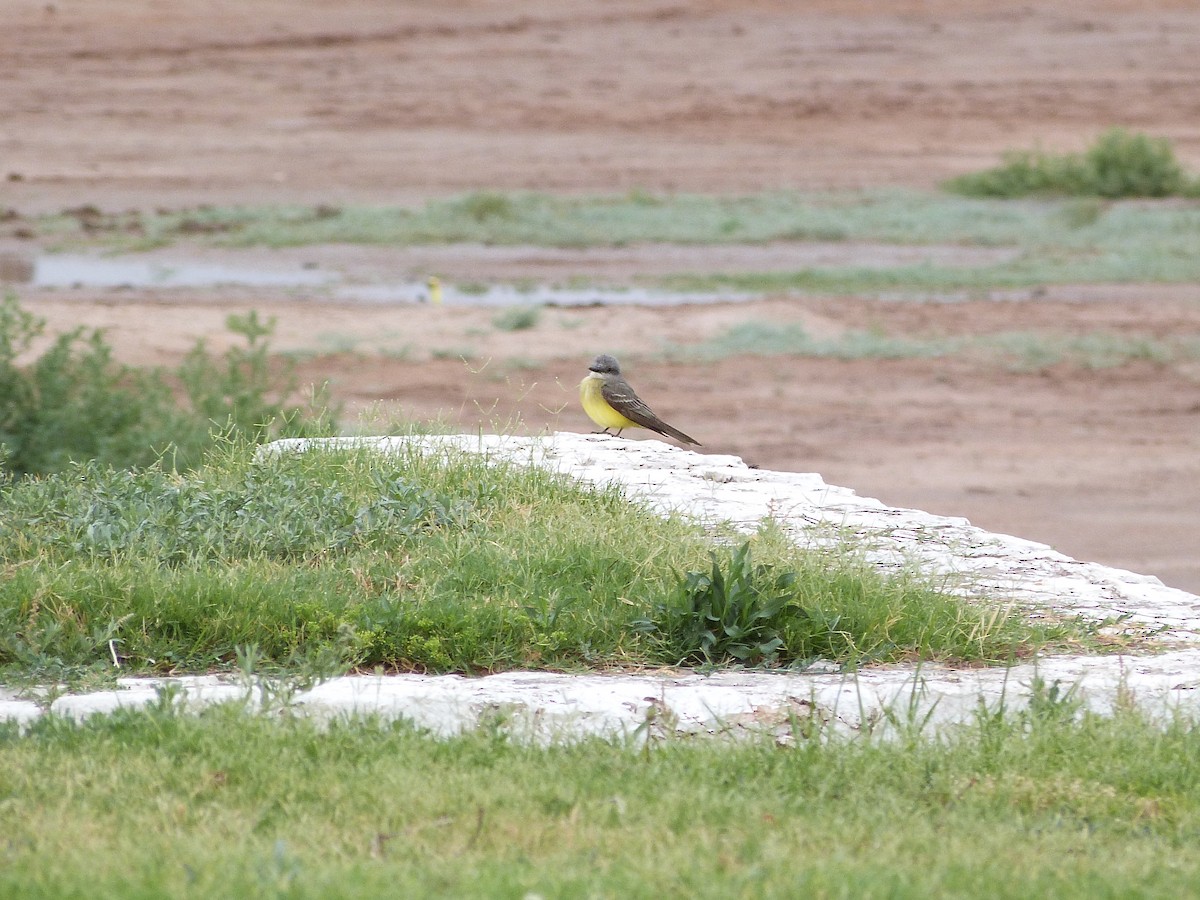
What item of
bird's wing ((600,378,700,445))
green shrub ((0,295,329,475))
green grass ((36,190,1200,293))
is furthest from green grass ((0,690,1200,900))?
green grass ((36,190,1200,293))

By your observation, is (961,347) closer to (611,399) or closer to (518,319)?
(518,319)

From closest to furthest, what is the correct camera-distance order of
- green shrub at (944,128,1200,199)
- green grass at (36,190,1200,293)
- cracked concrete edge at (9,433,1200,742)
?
cracked concrete edge at (9,433,1200,742) < green grass at (36,190,1200,293) < green shrub at (944,128,1200,199)

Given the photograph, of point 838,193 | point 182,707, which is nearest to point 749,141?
point 838,193

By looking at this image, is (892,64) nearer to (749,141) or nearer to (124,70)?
(749,141)

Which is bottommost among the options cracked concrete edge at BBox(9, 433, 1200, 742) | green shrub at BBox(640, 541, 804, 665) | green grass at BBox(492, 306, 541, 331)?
green grass at BBox(492, 306, 541, 331)

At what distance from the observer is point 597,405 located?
25.3 ft

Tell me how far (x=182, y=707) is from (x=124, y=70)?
29.1 m

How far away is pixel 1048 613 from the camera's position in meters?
5.64

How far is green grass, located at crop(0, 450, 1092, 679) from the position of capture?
199 inches

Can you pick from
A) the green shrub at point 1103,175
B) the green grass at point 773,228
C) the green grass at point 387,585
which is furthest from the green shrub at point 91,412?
the green shrub at point 1103,175

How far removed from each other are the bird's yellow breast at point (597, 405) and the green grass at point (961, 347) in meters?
8.00

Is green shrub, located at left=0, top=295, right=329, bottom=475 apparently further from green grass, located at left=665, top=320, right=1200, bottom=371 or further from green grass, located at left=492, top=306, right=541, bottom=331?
green grass, located at left=665, top=320, right=1200, bottom=371

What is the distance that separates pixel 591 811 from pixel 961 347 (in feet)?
42.6

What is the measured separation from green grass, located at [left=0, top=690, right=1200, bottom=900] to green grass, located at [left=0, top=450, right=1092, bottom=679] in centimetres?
60
